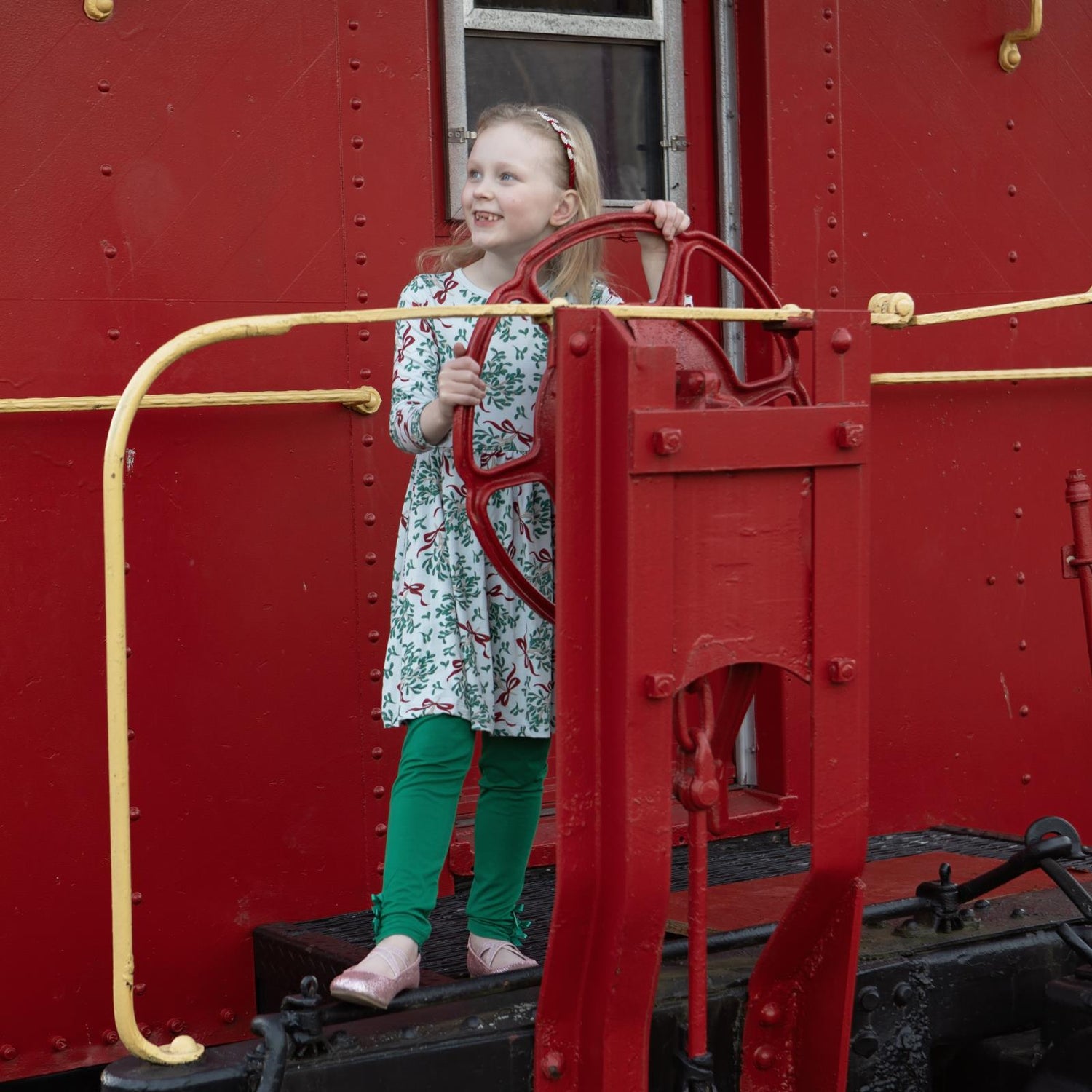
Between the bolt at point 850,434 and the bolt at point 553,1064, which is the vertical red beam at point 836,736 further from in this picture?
the bolt at point 553,1064

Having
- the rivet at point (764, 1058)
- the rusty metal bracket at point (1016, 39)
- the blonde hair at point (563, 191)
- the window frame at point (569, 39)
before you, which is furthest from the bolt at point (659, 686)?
the rusty metal bracket at point (1016, 39)

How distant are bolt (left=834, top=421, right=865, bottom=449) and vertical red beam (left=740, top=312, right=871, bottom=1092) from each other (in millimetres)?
11

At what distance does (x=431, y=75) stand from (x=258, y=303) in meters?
0.60

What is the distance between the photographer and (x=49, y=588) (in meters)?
2.62


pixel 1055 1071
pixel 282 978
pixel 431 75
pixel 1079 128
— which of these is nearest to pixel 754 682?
pixel 1055 1071

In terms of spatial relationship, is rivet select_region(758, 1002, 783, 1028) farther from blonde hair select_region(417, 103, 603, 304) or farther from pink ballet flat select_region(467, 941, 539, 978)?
blonde hair select_region(417, 103, 603, 304)

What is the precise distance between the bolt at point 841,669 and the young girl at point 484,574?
0.53 m

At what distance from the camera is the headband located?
2416 millimetres

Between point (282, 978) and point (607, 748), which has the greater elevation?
point (607, 748)

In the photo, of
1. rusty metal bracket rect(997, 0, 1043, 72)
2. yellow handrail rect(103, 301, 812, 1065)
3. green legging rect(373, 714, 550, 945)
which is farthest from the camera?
rusty metal bracket rect(997, 0, 1043, 72)

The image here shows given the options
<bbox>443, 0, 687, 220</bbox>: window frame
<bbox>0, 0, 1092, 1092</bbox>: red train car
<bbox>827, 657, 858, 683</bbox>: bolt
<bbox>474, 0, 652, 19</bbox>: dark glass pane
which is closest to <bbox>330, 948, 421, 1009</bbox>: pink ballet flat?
<bbox>0, 0, 1092, 1092</bbox>: red train car

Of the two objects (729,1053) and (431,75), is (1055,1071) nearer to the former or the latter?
(729,1053)

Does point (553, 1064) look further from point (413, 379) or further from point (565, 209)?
point (565, 209)

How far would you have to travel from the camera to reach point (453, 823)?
2.36m
